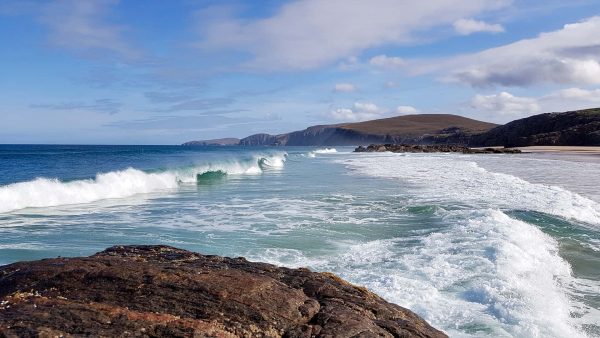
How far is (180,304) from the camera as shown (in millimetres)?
3986

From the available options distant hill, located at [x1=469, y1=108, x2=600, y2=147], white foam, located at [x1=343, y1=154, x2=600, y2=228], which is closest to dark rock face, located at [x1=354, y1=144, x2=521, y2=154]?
distant hill, located at [x1=469, y1=108, x2=600, y2=147]

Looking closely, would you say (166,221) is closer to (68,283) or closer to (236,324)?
(68,283)

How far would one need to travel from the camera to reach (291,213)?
49.1 ft

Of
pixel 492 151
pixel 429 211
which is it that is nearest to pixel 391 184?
pixel 429 211

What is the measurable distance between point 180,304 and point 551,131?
106 metres

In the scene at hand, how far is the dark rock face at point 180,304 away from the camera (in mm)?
3615

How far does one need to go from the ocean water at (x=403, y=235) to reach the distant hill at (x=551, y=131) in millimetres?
70907

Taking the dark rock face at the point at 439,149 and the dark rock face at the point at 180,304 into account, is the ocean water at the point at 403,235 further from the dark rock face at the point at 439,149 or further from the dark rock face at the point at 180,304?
the dark rock face at the point at 439,149

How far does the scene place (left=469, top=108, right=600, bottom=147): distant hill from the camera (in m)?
82.9

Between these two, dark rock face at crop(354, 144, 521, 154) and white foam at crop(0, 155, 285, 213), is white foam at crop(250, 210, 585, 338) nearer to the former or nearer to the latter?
white foam at crop(0, 155, 285, 213)

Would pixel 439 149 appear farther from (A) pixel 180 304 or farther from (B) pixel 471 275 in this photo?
(A) pixel 180 304

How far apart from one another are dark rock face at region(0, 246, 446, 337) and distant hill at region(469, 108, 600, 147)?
87257mm

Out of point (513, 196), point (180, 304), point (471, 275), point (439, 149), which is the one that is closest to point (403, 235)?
point (471, 275)

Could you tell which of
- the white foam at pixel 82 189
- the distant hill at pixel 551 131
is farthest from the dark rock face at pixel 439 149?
the white foam at pixel 82 189
